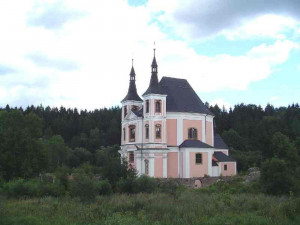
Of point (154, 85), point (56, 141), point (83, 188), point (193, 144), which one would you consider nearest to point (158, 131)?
point (193, 144)

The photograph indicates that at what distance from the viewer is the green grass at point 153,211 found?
1783cm

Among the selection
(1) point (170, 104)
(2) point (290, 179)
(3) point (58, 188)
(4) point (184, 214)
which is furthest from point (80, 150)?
(4) point (184, 214)

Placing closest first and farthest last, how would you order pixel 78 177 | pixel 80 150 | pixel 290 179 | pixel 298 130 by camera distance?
pixel 78 177
pixel 290 179
pixel 80 150
pixel 298 130

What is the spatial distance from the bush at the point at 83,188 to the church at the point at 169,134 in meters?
18.6

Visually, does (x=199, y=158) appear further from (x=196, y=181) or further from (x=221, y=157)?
(x=221, y=157)

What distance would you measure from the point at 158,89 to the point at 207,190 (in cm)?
1557

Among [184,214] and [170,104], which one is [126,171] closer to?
[184,214]

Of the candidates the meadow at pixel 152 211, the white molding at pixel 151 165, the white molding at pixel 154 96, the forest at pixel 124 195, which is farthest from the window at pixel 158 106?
the meadow at pixel 152 211

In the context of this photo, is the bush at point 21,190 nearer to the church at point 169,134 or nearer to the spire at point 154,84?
the church at point 169,134

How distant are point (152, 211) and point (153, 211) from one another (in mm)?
83

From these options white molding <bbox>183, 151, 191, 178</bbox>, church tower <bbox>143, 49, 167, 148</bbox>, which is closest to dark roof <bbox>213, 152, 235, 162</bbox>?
white molding <bbox>183, 151, 191, 178</bbox>

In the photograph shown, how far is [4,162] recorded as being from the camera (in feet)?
117

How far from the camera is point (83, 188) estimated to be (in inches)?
931

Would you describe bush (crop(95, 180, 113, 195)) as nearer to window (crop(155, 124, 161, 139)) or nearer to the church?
the church
